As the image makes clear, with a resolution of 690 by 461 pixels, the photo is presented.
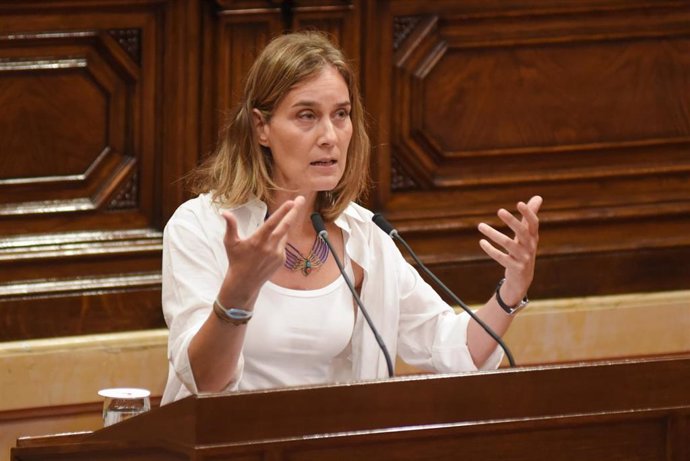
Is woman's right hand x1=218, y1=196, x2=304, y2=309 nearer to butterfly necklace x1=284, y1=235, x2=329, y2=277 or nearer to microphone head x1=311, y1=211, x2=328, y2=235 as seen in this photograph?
microphone head x1=311, y1=211, x2=328, y2=235

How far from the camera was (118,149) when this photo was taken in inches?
171

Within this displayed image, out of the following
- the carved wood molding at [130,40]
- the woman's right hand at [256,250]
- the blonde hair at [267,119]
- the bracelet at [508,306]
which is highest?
the carved wood molding at [130,40]

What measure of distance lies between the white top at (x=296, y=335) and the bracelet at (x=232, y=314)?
0.43m

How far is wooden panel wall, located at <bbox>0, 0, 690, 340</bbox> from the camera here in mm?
4238

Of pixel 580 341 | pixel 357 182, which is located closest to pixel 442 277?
pixel 580 341

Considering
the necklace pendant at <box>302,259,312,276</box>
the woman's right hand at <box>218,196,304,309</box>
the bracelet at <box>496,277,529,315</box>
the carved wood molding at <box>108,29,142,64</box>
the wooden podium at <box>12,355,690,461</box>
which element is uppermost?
the carved wood molding at <box>108,29,142,64</box>

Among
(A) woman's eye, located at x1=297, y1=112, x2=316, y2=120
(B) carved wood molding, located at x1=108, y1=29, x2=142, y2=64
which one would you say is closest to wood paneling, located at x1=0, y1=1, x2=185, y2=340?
(B) carved wood molding, located at x1=108, y1=29, x2=142, y2=64

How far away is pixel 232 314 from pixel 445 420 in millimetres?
617

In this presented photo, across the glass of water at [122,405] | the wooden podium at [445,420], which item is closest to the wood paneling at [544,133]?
the glass of water at [122,405]

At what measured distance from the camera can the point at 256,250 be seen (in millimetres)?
2629

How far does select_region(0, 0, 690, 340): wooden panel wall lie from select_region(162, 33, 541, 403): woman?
94cm

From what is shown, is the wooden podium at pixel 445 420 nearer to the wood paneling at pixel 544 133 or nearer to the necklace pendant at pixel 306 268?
the necklace pendant at pixel 306 268

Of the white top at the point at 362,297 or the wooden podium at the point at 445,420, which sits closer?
the wooden podium at the point at 445,420

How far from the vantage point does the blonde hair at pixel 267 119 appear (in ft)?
10.8
